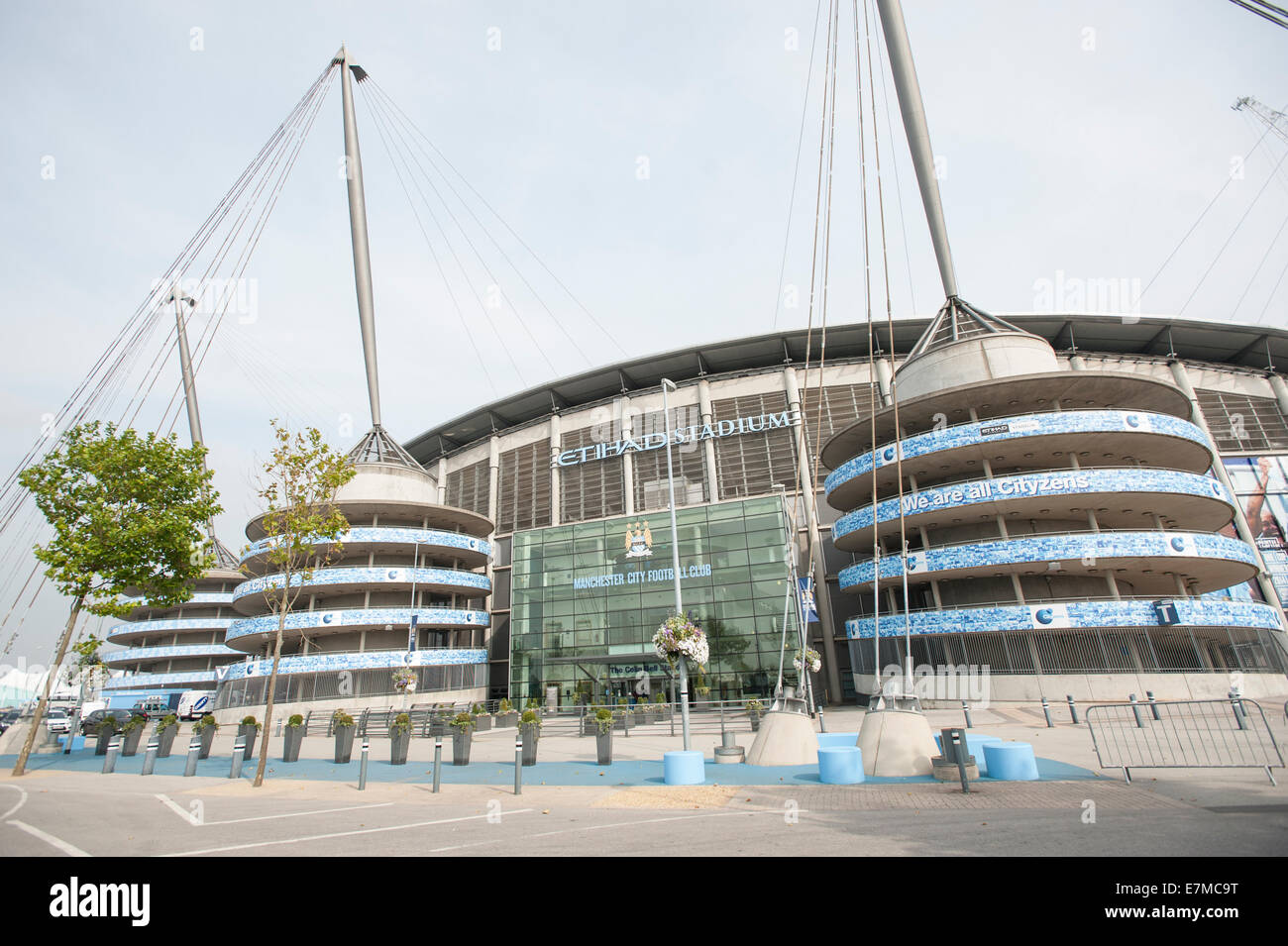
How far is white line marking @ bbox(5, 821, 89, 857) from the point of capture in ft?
25.9

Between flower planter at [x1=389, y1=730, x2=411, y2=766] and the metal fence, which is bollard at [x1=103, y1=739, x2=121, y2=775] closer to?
flower planter at [x1=389, y1=730, x2=411, y2=766]

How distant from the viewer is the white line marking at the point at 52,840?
7898 millimetres

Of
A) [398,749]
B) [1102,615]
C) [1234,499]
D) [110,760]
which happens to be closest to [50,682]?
[110,760]

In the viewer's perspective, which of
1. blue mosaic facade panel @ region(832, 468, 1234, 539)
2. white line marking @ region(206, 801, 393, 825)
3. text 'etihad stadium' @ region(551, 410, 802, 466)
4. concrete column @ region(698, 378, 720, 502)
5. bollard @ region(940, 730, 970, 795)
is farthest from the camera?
concrete column @ region(698, 378, 720, 502)

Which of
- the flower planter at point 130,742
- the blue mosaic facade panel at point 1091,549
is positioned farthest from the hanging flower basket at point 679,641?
the flower planter at point 130,742

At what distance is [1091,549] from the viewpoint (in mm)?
29578

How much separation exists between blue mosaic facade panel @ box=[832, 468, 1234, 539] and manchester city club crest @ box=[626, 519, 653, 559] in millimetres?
18971

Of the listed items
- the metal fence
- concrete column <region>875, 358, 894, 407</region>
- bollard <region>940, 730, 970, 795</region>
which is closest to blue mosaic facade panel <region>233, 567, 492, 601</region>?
concrete column <region>875, 358, 894, 407</region>

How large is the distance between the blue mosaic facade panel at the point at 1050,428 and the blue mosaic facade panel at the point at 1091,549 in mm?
5447

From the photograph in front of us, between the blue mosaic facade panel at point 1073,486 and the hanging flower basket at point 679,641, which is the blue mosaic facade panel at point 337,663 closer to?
the hanging flower basket at point 679,641

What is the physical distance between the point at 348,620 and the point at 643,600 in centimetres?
2188

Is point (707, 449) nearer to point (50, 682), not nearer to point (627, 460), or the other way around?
point (627, 460)
